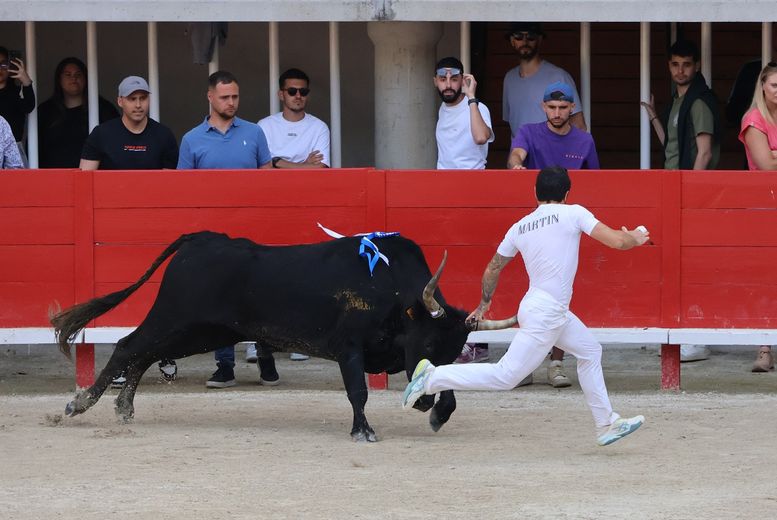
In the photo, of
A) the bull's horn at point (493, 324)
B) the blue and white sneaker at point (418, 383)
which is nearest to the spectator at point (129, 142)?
the blue and white sneaker at point (418, 383)

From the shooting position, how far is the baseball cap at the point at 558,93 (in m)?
8.98

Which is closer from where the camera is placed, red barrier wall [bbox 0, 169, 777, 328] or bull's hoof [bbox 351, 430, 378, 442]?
bull's hoof [bbox 351, 430, 378, 442]

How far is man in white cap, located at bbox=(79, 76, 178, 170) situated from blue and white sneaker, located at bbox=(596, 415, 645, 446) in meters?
3.34

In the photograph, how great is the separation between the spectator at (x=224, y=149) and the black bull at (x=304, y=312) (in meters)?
1.19

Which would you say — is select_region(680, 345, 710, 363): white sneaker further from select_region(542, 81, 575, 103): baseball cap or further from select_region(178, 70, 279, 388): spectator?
select_region(178, 70, 279, 388): spectator

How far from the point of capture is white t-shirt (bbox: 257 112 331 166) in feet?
32.0

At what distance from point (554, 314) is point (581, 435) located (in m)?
0.94

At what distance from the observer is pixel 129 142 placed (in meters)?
9.35

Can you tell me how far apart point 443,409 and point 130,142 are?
2723 millimetres

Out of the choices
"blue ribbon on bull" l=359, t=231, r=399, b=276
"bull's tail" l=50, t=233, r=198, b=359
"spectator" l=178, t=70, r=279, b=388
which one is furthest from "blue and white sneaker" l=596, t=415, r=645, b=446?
"spectator" l=178, t=70, r=279, b=388

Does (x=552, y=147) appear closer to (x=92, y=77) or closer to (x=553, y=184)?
(x=553, y=184)

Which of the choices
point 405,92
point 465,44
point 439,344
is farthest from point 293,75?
point 439,344
